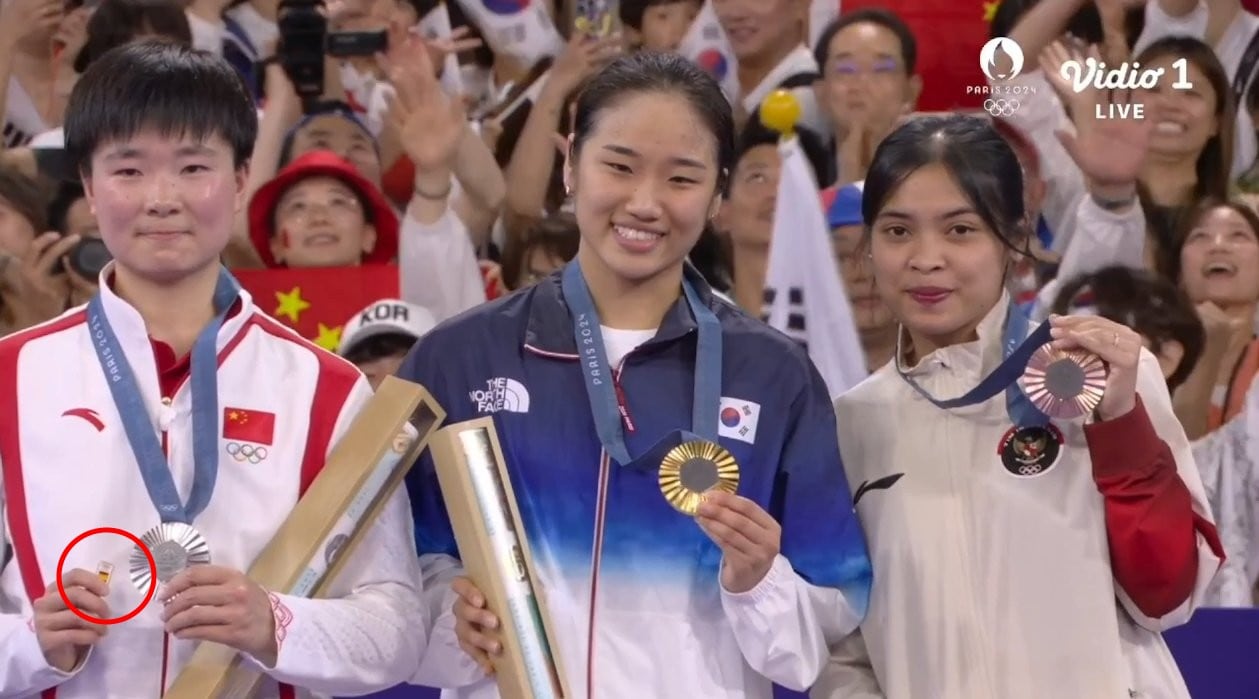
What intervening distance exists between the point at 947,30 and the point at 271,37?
202 cm

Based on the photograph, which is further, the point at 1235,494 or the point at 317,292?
the point at 317,292

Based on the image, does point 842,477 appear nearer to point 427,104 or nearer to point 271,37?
point 427,104

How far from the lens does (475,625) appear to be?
219 centimetres

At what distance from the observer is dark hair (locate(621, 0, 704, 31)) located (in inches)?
195

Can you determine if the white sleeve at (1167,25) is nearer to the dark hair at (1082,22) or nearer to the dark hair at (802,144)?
the dark hair at (1082,22)

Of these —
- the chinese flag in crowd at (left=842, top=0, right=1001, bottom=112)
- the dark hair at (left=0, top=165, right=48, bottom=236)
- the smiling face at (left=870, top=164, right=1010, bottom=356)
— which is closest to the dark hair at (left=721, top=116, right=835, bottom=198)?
the chinese flag in crowd at (left=842, top=0, right=1001, bottom=112)

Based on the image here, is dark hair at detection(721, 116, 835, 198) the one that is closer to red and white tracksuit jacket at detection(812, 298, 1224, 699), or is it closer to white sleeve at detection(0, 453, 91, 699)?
red and white tracksuit jacket at detection(812, 298, 1224, 699)

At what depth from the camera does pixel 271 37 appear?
195 inches

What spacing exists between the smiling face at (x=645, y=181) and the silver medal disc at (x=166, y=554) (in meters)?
0.72

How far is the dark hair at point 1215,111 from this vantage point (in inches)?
183

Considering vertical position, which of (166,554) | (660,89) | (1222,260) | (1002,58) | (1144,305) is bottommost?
(166,554)

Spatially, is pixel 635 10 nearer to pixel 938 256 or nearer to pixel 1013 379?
pixel 938 256

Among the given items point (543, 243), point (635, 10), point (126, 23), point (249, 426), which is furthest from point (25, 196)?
point (249, 426)

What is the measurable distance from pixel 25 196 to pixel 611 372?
9.69ft
